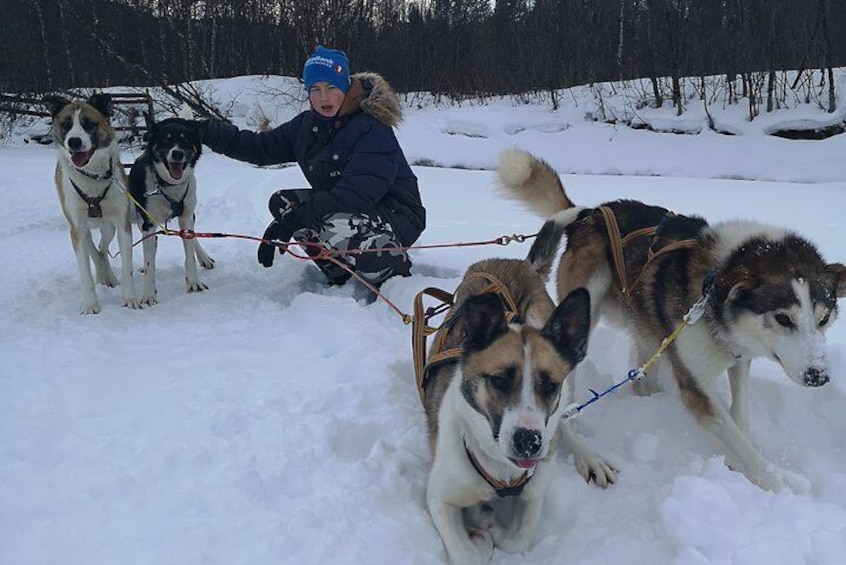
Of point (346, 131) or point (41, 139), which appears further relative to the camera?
point (41, 139)

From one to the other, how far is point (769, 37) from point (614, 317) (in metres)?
10.2

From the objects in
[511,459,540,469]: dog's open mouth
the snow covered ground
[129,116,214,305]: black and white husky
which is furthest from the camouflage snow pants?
[511,459,540,469]: dog's open mouth

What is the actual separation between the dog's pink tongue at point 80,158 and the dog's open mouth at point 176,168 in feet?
1.57

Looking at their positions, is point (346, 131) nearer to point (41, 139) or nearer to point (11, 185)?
point (11, 185)

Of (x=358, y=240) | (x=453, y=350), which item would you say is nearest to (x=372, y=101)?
(x=358, y=240)

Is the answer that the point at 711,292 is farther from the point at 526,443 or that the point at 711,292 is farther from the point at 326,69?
the point at 326,69

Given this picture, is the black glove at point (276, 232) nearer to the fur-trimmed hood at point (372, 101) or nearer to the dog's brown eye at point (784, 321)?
the fur-trimmed hood at point (372, 101)

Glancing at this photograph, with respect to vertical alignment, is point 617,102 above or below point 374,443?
above

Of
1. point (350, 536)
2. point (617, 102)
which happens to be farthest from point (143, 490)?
point (617, 102)

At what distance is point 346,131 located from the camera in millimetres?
4262

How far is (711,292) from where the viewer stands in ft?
7.31

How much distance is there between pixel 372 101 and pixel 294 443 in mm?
2646

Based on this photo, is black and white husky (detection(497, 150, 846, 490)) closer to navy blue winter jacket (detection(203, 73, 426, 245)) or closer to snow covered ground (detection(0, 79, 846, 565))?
snow covered ground (detection(0, 79, 846, 565))

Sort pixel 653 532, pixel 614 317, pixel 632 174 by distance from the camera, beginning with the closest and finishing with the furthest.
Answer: pixel 653 532
pixel 614 317
pixel 632 174
